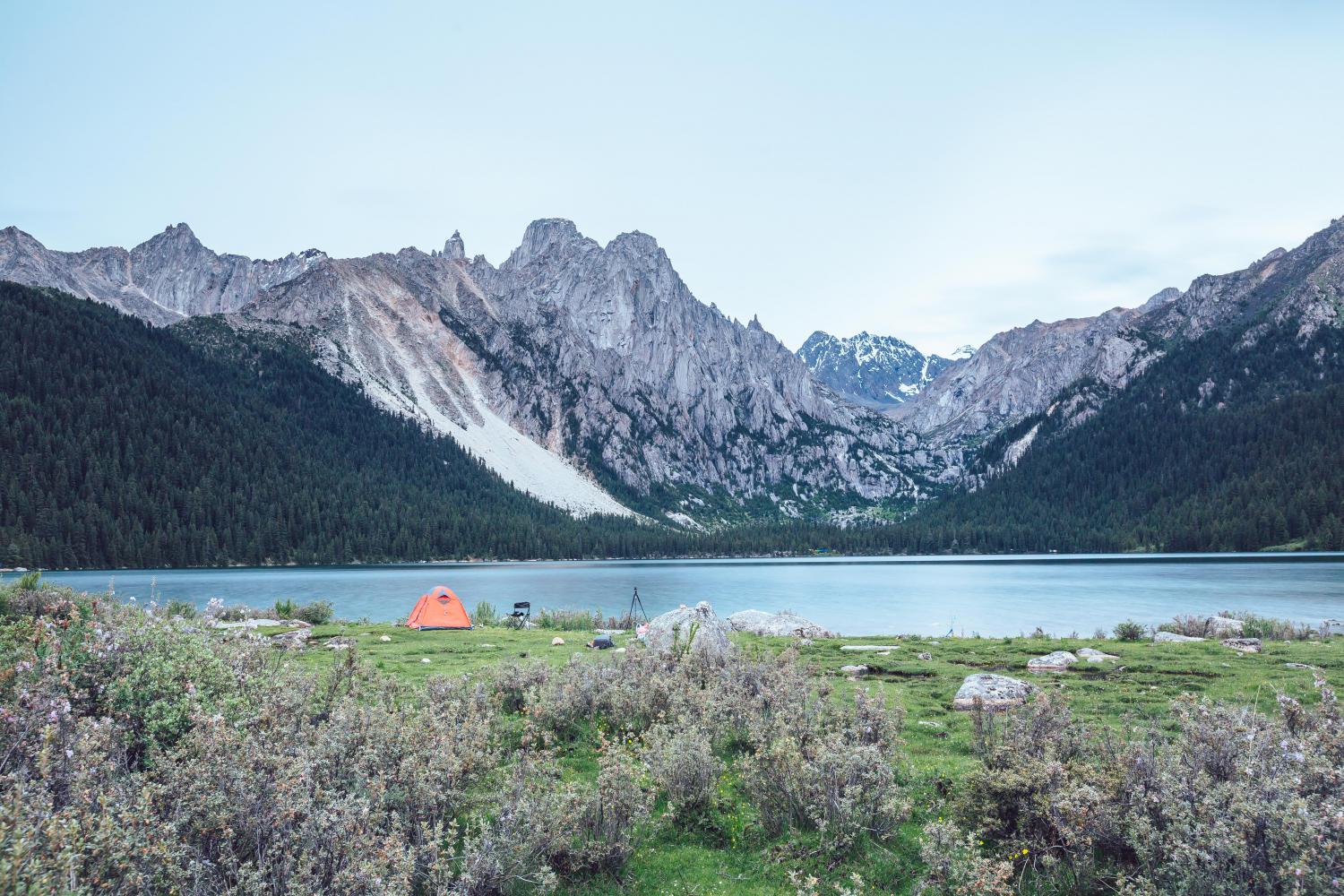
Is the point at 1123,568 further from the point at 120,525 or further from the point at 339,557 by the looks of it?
the point at 120,525

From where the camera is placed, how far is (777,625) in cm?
3244

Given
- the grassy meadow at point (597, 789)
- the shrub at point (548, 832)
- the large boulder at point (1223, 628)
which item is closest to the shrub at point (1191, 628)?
the large boulder at point (1223, 628)

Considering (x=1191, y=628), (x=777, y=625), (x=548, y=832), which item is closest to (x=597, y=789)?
(x=548, y=832)

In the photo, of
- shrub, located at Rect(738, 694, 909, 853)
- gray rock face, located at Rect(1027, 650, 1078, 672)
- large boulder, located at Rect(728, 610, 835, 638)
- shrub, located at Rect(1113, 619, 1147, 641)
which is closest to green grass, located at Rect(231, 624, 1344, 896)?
shrub, located at Rect(738, 694, 909, 853)

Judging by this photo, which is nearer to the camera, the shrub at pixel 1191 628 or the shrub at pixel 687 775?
the shrub at pixel 687 775

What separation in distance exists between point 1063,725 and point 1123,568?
130560 mm

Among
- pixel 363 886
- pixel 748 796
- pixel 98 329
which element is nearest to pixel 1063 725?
pixel 748 796

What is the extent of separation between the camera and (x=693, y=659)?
693 inches

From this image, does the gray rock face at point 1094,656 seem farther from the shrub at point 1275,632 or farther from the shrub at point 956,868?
the shrub at point 956,868

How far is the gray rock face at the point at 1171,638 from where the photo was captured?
26.8 m

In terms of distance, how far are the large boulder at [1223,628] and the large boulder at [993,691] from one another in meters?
18.4

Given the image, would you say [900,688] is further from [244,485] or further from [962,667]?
[244,485]

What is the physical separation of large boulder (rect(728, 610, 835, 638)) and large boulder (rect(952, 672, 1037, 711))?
13709mm

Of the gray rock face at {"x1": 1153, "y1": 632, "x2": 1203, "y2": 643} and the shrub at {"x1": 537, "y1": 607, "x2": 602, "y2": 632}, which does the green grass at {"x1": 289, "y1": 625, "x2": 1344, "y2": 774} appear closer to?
the gray rock face at {"x1": 1153, "y1": 632, "x2": 1203, "y2": 643}
